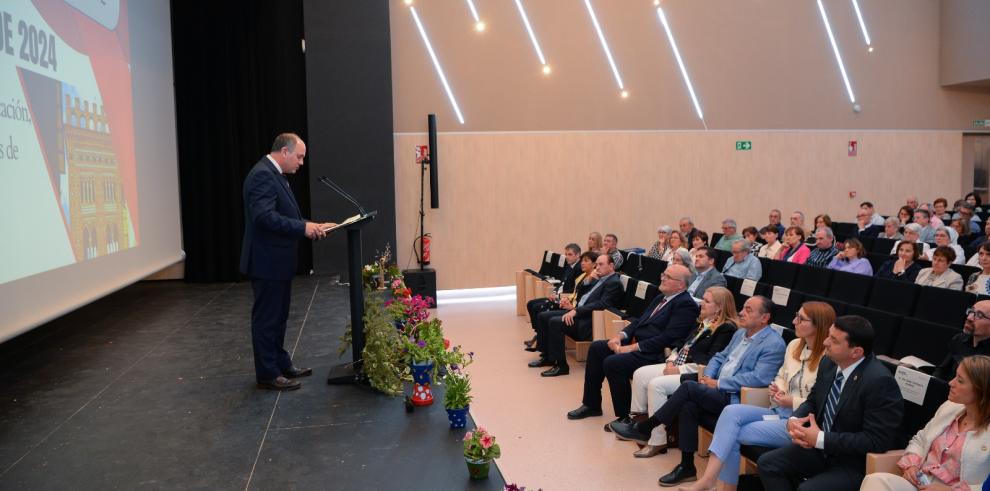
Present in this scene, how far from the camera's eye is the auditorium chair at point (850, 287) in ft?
18.9

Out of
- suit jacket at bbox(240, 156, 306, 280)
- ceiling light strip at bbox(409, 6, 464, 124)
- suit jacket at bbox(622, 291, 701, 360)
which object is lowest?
suit jacket at bbox(622, 291, 701, 360)

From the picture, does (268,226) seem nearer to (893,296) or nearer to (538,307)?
(538,307)

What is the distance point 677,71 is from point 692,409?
7.65 metres

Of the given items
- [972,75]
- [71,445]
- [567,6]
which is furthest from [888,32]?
[71,445]

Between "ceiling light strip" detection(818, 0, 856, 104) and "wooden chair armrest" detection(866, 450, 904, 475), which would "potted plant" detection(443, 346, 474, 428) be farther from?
"ceiling light strip" detection(818, 0, 856, 104)

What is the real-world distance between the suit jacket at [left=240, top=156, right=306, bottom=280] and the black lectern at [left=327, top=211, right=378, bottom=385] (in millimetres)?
248

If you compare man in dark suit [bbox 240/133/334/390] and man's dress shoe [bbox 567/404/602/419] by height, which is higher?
man in dark suit [bbox 240/133/334/390]

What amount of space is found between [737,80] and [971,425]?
8.86 metres

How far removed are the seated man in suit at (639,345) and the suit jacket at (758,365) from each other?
2.51 feet

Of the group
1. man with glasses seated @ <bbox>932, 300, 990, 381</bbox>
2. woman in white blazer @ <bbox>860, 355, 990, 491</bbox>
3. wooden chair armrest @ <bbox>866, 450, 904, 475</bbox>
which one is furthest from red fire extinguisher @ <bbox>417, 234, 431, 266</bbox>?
woman in white blazer @ <bbox>860, 355, 990, 491</bbox>

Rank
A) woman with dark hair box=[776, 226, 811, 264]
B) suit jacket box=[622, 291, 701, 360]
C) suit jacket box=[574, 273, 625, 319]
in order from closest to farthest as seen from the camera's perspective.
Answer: suit jacket box=[622, 291, 701, 360] → suit jacket box=[574, 273, 625, 319] → woman with dark hair box=[776, 226, 811, 264]

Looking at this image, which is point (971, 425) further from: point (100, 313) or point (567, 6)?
point (567, 6)

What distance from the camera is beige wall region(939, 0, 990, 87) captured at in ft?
35.7

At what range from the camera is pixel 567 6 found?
1013cm
